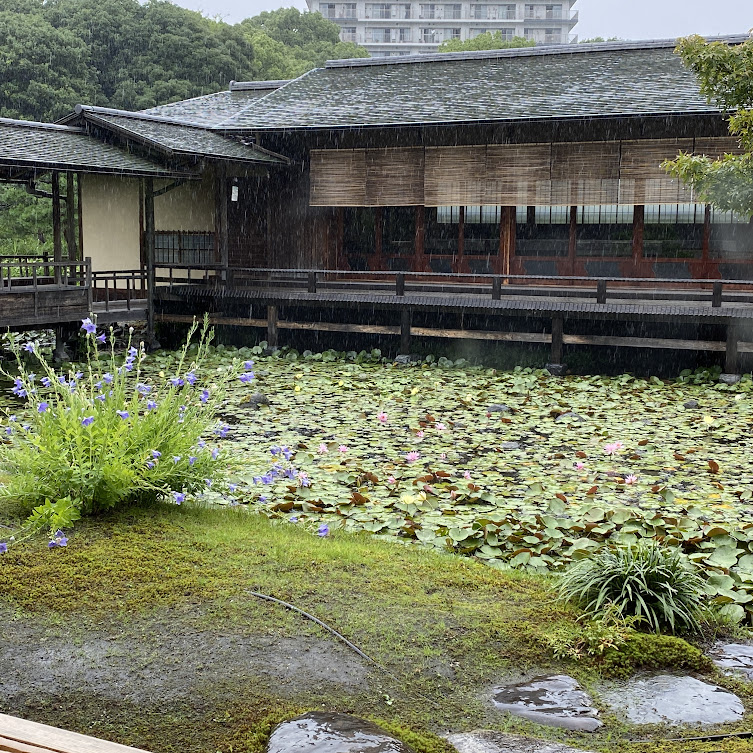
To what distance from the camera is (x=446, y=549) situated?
6480mm

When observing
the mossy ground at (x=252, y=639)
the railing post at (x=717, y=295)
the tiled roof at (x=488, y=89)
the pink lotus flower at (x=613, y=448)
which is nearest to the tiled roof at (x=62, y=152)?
the tiled roof at (x=488, y=89)

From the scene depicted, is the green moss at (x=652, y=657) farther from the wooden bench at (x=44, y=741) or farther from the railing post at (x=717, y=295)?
the railing post at (x=717, y=295)

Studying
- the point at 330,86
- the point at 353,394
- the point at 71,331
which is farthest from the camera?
the point at 330,86

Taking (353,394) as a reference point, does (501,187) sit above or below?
above

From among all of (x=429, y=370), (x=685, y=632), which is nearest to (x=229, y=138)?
(x=429, y=370)

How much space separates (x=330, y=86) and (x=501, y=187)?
5.71 metres

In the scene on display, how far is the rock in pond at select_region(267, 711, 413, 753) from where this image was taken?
11.2 ft

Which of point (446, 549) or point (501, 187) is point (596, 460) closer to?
point (446, 549)

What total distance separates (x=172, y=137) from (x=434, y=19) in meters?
86.5

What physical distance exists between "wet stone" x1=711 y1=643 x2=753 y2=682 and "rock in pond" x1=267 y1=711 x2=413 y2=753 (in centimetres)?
183

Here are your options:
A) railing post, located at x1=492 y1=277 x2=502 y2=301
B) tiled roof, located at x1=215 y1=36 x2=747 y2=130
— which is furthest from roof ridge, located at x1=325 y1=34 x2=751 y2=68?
railing post, located at x1=492 y1=277 x2=502 y2=301

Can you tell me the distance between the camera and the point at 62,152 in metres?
15.1

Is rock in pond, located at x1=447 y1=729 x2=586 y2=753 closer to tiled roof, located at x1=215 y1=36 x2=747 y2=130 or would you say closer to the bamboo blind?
tiled roof, located at x1=215 y1=36 x2=747 y2=130

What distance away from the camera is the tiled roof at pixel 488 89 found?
15945 millimetres
